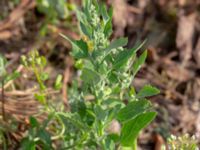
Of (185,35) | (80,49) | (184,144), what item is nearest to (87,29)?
(80,49)

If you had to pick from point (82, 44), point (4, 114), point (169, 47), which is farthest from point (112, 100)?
point (169, 47)

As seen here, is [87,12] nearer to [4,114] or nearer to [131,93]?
[131,93]

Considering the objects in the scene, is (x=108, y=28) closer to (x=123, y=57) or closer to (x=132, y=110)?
(x=123, y=57)

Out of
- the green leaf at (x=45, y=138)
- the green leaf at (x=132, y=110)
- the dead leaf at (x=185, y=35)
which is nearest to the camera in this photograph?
the green leaf at (x=132, y=110)

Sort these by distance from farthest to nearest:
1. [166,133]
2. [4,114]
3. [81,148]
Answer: [166,133], [4,114], [81,148]

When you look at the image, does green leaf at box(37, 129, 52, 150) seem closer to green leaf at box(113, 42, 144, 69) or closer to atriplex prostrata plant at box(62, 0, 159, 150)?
atriplex prostrata plant at box(62, 0, 159, 150)

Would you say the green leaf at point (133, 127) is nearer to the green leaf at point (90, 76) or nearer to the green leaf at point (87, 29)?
the green leaf at point (90, 76)

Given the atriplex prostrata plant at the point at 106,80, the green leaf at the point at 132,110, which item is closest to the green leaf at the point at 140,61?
the atriplex prostrata plant at the point at 106,80
